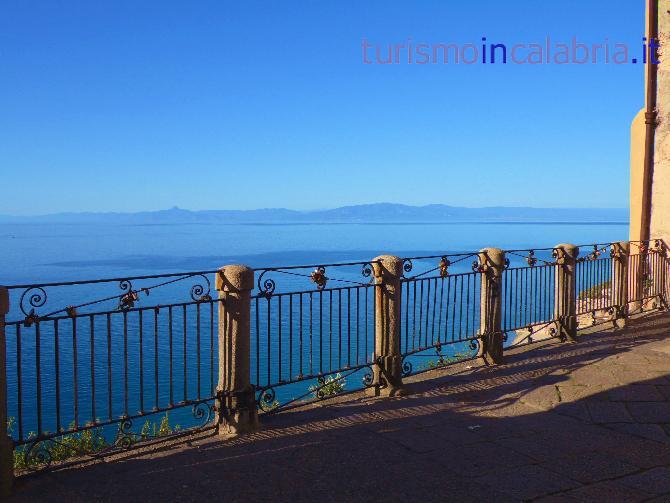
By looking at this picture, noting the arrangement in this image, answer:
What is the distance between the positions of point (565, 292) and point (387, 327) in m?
3.96

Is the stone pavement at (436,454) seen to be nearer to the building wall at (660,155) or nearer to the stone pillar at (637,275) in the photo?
the stone pillar at (637,275)

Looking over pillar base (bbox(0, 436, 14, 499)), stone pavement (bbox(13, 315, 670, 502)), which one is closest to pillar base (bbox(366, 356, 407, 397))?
stone pavement (bbox(13, 315, 670, 502))

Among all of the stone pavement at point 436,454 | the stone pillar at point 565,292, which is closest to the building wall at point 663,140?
the stone pillar at point 565,292

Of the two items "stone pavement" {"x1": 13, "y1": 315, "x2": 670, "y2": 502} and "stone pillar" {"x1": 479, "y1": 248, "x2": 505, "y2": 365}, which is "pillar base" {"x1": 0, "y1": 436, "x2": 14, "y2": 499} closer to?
"stone pavement" {"x1": 13, "y1": 315, "x2": 670, "y2": 502}

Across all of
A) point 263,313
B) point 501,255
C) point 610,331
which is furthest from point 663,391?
point 263,313

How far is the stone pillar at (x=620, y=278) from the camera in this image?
10.2m

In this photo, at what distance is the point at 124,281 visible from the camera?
4.78 metres

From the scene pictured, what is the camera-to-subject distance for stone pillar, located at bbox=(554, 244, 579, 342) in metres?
8.98

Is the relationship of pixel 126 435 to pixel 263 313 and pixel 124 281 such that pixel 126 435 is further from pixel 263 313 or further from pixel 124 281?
pixel 263 313

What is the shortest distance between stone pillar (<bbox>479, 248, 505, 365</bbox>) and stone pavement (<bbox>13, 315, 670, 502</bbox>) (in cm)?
92

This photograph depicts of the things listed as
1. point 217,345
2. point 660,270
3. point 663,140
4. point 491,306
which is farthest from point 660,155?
point 217,345

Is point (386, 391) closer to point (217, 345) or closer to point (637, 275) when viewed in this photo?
point (637, 275)

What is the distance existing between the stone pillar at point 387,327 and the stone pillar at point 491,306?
1.69 metres

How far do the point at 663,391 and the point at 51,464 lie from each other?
5.71 m
